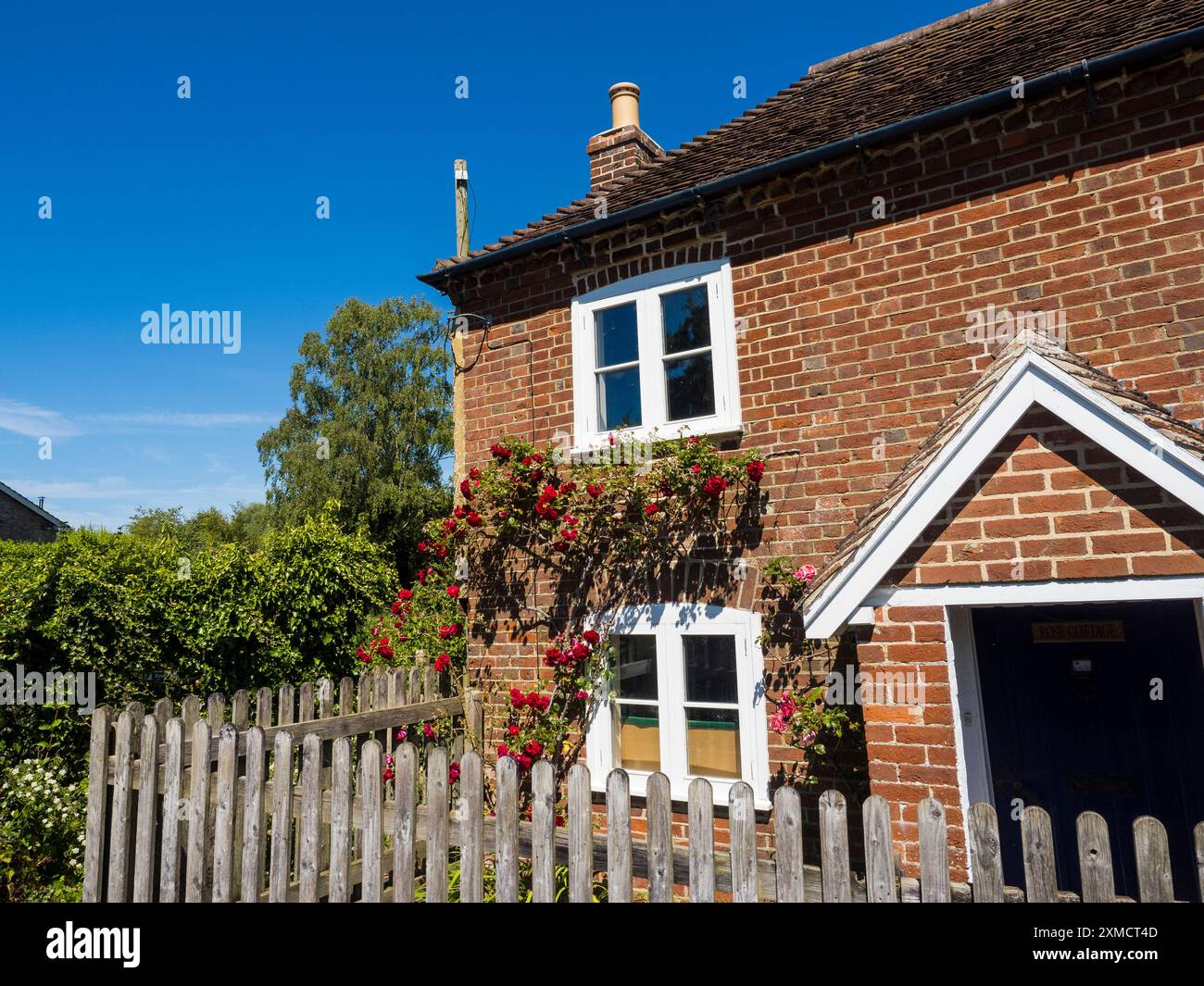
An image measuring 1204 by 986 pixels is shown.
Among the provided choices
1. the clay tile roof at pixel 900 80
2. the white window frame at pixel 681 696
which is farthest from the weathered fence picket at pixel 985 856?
the clay tile roof at pixel 900 80

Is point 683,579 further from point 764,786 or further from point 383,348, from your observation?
point 383,348

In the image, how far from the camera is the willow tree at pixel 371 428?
1321 inches

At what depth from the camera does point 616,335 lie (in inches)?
316

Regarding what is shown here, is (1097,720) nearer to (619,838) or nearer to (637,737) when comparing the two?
(637,737)

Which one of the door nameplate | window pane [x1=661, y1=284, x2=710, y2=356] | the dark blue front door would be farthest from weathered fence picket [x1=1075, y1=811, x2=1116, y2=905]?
window pane [x1=661, y1=284, x2=710, y2=356]

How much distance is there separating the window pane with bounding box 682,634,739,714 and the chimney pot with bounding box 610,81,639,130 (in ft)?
21.3

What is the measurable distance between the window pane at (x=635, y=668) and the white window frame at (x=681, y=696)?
0.17 metres

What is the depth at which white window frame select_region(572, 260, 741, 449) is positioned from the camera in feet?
23.7

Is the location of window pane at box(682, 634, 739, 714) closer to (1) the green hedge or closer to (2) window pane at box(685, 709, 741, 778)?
(2) window pane at box(685, 709, 741, 778)

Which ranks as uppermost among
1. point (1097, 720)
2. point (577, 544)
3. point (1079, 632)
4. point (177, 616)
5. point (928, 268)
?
point (928, 268)

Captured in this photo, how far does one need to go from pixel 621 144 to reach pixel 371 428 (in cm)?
2766

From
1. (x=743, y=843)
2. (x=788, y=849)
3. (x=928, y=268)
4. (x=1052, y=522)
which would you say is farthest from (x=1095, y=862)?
(x=928, y=268)
